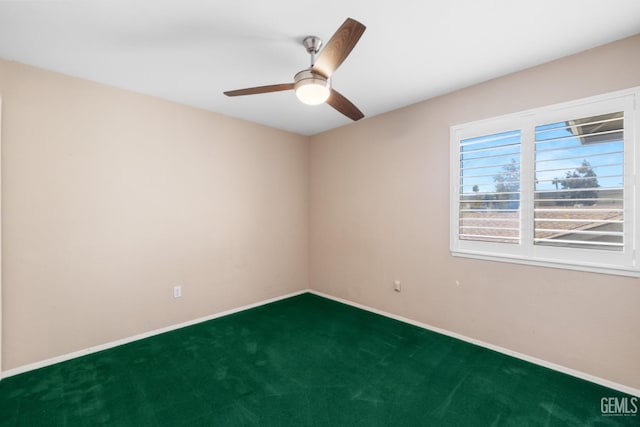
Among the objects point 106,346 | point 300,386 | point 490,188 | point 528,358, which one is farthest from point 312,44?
A: point 106,346

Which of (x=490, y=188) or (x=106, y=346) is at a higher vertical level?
(x=490, y=188)

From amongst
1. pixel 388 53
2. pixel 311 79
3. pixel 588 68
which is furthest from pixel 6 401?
pixel 588 68

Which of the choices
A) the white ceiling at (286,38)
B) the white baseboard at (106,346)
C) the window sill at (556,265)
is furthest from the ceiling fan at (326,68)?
the white baseboard at (106,346)

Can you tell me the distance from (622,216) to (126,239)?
411 cm

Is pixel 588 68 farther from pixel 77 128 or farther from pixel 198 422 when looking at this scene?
pixel 77 128

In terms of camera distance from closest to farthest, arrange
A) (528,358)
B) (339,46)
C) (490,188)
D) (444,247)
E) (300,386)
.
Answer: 1. (339,46)
2. (300,386)
3. (528,358)
4. (490,188)
5. (444,247)

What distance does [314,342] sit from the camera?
2861 mm

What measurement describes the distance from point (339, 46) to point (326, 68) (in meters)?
0.20

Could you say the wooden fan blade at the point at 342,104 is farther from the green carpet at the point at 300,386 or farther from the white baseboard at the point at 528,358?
the white baseboard at the point at 528,358

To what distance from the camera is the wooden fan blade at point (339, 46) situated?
4.67 ft

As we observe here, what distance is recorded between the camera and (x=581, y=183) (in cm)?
222

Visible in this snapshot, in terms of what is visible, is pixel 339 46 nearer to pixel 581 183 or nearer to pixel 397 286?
pixel 581 183

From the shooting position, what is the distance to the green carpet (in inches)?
72.6

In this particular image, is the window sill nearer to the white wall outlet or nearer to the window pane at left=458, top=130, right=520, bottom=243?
the window pane at left=458, top=130, right=520, bottom=243
